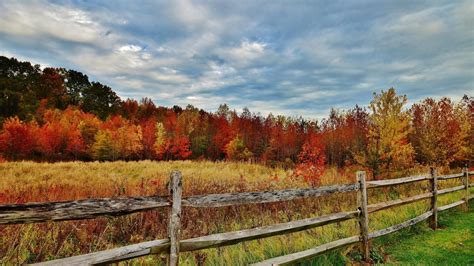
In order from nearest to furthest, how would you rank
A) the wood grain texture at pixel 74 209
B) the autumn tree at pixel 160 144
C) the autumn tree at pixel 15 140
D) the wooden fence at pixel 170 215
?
1. the wood grain texture at pixel 74 209
2. the wooden fence at pixel 170 215
3. the autumn tree at pixel 15 140
4. the autumn tree at pixel 160 144

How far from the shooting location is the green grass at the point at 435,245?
21.6 ft

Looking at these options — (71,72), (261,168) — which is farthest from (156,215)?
(71,72)

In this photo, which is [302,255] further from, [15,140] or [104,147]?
[15,140]

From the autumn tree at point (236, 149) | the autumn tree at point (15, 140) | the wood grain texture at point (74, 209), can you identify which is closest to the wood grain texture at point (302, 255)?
the wood grain texture at point (74, 209)

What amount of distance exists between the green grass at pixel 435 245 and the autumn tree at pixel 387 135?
18.2 feet

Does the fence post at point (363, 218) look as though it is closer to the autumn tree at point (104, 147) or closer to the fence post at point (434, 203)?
the fence post at point (434, 203)

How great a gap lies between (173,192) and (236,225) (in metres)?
4.38

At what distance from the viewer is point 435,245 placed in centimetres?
762

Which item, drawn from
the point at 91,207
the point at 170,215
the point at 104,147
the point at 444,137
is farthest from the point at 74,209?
the point at 104,147

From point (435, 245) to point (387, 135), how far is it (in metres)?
8.93

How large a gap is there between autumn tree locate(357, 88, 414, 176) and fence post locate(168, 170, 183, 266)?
44.1ft

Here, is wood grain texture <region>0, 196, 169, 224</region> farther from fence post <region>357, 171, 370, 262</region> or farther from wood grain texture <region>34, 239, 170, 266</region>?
fence post <region>357, 171, 370, 262</region>

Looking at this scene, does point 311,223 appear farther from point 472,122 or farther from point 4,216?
point 472,122

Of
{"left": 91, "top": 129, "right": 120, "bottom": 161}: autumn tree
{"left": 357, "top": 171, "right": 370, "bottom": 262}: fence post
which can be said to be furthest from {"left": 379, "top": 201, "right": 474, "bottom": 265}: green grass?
{"left": 91, "top": 129, "right": 120, "bottom": 161}: autumn tree
